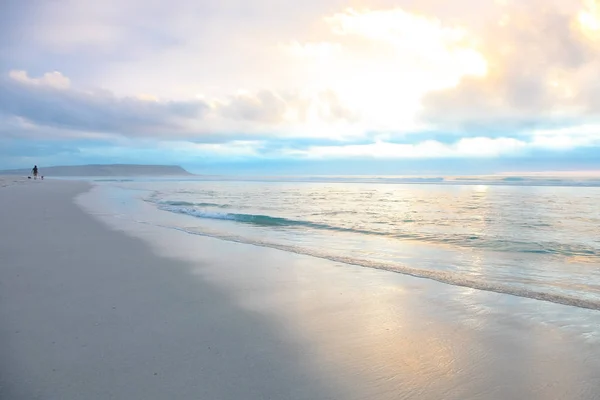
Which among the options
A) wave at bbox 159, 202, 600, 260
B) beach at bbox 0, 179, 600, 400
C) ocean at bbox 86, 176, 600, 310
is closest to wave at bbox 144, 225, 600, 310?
ocean at bbox 86, 176, 600, 310

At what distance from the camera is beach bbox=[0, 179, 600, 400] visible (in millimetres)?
2973

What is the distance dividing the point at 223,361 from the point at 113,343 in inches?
43.7

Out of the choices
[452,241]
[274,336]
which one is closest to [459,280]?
[274,336]

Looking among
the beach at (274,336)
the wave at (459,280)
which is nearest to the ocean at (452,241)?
the wave at (459,280)

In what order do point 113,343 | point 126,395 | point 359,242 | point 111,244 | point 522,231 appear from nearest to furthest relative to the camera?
point 126,395, point 113,343, point 111,244, point 359,242, point 522,231

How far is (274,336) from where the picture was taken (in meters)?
3.98

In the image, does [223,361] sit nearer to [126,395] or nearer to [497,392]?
[126,395]

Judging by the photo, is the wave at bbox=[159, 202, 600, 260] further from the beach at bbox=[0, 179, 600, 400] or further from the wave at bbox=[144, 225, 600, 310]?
A: the beach at bbox=[0, 179, 600, 400]

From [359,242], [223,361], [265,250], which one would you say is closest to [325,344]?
[223,361]

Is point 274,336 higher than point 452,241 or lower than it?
lower

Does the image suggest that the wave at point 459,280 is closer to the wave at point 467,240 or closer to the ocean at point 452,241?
the ocean at point 452,241

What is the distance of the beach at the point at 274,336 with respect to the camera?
2973 mm

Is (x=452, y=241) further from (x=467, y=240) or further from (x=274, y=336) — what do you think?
(x=274, y=336)

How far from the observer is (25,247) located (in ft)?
26.6
